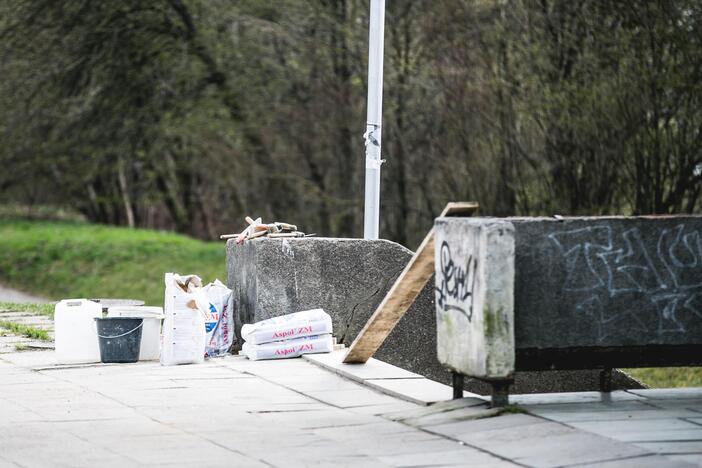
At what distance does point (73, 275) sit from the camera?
28516 millimetres

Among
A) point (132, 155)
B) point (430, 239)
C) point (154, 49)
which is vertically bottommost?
point (430, 239)

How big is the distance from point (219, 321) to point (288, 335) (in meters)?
0.77

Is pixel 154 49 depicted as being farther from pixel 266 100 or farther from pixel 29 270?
pixel 29 270

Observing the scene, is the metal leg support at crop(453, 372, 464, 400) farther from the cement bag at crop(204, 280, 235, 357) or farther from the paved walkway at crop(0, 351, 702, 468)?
the cement bag at crop(204, 280, 235, 357)

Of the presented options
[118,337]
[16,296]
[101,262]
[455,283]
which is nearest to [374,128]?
[118,337]

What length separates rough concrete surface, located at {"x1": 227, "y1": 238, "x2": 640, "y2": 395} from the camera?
1141 cm

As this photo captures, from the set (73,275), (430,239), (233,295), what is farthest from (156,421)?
(73,275)

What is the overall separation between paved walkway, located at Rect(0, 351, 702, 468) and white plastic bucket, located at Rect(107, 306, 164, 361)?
87cm

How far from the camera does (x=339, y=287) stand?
37.9ft

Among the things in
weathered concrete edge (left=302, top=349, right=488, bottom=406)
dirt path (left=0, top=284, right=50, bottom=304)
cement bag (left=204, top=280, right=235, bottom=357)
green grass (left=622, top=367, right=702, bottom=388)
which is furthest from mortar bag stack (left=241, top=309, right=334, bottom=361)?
dirt path (left=0, top=284, right=50, bottom=304)

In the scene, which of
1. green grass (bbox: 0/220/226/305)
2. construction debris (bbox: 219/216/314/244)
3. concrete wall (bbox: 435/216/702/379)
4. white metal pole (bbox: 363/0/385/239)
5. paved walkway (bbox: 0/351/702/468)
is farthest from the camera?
green grass (bbox: 0/220/226/305)

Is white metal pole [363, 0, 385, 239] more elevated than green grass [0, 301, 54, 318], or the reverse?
white metal pole [363, 0, 385, 239]

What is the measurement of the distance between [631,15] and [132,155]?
49.0ft

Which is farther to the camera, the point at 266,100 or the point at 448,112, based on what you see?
the point at 266,100
